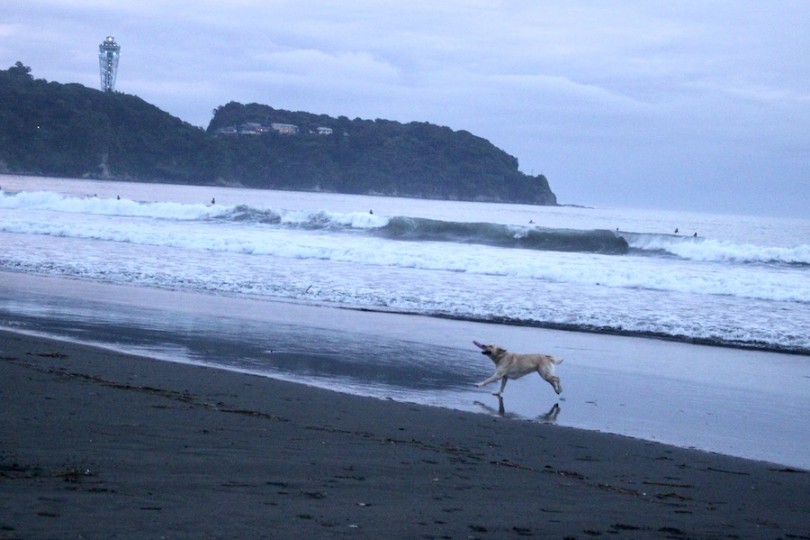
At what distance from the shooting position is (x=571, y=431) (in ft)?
23.9

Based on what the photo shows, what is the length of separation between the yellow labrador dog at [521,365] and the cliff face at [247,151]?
84906 millimetres

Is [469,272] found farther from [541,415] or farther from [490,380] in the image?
[541,415]

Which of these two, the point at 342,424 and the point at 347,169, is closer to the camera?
the point at 342,424

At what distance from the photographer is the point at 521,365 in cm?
902

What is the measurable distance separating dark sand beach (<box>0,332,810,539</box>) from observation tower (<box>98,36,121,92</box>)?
158437 millimetres

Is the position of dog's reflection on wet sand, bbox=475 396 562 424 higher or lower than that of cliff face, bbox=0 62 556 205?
lower

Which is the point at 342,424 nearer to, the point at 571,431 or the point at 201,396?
the point at 201,396

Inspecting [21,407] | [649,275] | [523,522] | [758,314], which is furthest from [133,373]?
[649,275]

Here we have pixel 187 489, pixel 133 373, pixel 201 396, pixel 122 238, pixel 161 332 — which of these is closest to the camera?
pixel 187 489

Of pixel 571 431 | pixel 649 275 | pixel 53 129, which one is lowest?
pixel 571 431

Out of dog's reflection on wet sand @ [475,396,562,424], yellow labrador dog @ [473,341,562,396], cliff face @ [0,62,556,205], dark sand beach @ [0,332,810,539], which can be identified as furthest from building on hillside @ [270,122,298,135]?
dark sand beach @ [0,332,810,539]

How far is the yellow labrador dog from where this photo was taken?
9.00 m

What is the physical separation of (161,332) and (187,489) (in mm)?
7036

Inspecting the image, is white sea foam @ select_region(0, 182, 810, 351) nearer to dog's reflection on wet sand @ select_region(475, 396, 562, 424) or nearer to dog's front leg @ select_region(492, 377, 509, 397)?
dog's front leg @ select_region(492, 377, 509, 397)
